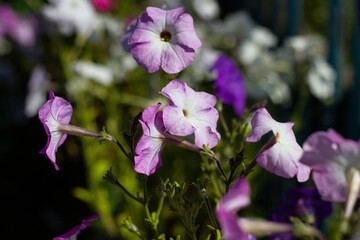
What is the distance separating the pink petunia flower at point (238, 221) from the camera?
31 centimetres

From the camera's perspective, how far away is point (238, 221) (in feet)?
1.10

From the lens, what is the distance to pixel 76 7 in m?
1.44

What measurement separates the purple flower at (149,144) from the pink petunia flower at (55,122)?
7cm

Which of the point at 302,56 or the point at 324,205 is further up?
the point at 324,205

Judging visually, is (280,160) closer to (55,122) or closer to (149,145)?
(149,145)

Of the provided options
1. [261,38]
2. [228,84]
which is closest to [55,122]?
[228,84]

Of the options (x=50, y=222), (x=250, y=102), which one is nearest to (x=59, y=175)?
(x=50, y=222)

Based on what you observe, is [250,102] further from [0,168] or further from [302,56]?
[0,168]

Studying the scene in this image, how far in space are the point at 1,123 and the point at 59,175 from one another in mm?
378

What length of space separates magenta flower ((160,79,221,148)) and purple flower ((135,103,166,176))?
0.06 ft

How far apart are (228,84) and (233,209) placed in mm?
556

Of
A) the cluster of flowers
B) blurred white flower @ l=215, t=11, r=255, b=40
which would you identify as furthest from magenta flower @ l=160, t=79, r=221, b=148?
blurred white flower @ l=215, t=11, r=255, b=40

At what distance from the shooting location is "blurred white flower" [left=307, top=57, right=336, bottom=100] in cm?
133

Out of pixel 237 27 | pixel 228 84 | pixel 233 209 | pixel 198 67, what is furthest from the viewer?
pixel 237 27
